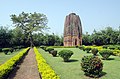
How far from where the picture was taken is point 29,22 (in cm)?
4706

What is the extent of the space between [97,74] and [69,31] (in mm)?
39542

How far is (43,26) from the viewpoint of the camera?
46.7m

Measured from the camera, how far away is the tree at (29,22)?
152 ft

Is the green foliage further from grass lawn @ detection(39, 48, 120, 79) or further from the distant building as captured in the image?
grass lawn @ detection(39, 48, 120, 79)

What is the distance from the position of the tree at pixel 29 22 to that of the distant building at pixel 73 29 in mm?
5904

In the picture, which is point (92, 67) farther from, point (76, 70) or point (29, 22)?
point (29, 22)

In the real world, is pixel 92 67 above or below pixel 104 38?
below

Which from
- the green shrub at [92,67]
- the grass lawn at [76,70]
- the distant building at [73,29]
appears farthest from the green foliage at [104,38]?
the green shrub at [92,67]

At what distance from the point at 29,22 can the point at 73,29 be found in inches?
424

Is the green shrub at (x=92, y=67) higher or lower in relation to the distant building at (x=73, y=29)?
lower

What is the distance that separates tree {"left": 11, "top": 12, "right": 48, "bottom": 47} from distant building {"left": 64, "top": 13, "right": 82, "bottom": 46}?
590 cm

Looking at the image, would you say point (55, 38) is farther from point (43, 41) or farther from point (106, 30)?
point (106, 30)

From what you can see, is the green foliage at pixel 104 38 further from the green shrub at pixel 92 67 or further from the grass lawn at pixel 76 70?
the green shrub at pixel 92 67

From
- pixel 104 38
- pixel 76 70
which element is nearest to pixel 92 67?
pixel 76 70
